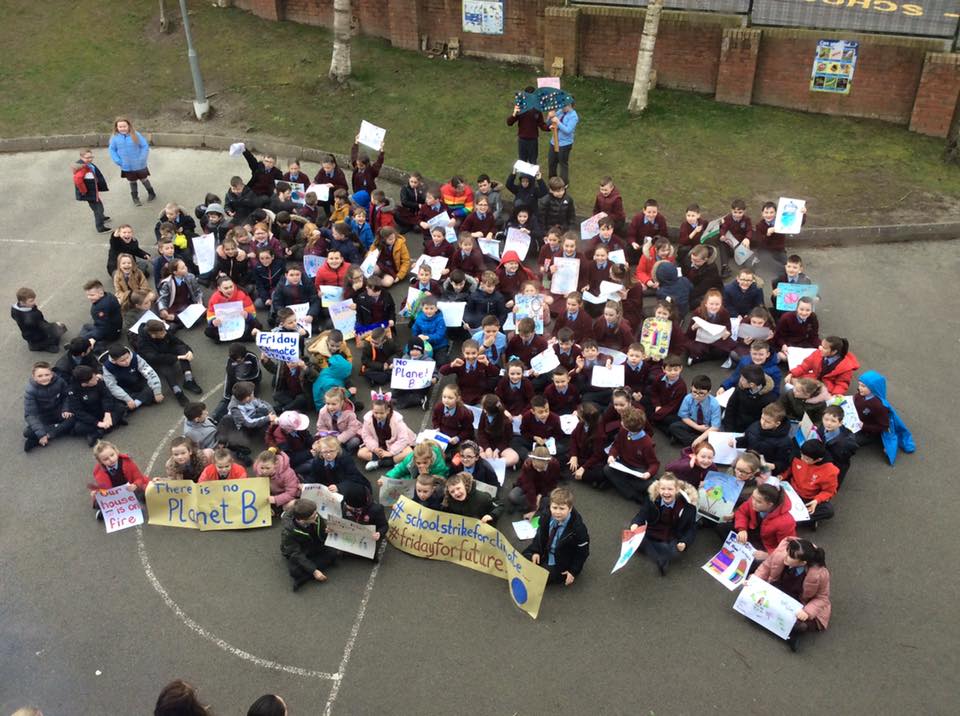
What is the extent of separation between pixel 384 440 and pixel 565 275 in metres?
4.40

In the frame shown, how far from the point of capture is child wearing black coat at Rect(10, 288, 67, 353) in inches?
483

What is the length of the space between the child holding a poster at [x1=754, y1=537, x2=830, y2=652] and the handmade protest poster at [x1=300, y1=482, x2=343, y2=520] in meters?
4.26

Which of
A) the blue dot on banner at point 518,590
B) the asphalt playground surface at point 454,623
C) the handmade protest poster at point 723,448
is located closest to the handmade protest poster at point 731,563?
the asphalt playground surface at point 454,623

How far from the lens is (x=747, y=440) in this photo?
9.67 meters

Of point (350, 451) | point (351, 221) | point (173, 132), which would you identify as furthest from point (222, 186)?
point (350, 451)

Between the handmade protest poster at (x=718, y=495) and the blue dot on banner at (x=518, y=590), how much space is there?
7.13 feet

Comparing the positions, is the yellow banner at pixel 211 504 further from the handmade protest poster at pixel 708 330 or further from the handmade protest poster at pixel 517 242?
the handmade protest poster at pixel 517 242

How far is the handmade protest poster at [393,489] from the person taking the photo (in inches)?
373

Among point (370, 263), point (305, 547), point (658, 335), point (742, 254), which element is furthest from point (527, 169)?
point (305, 547)

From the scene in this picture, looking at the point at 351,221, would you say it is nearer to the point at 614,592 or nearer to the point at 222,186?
the point at 222,186

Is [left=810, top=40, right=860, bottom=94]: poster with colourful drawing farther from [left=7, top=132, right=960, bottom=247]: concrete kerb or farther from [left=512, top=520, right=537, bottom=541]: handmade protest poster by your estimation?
[left=512, top=520, right=537, bottom=541]: handmade protest poster

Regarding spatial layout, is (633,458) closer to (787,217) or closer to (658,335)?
(658,335)

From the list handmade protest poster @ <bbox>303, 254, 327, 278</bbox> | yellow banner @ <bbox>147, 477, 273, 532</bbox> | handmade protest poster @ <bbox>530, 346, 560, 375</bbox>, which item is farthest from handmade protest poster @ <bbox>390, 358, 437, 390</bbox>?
handmade protest poster @ <bbox>303, 254, 327, 278</bbox>

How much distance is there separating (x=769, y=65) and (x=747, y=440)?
1161 centimetres
